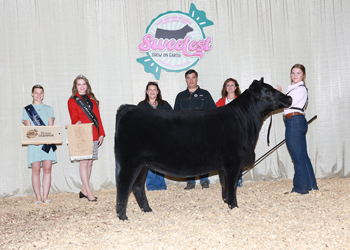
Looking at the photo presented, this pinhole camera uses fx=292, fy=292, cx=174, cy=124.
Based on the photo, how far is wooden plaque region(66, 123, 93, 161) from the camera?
150 inches

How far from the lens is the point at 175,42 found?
5633 millimetres

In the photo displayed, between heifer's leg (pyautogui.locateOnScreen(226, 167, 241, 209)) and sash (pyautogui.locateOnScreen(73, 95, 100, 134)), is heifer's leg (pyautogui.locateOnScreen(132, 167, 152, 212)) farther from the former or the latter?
sash (pyautogui.locateOnScreen(73, 95, 100, 134))

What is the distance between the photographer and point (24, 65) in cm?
518

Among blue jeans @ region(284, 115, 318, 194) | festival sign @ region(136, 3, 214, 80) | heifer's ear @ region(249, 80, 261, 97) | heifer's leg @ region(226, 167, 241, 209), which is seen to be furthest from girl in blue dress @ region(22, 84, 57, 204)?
blue jeans @ region(284, 115, 318, 194)

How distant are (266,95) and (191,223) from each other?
1.70 metres

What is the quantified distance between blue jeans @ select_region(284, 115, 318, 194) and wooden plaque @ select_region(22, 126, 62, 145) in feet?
10.7

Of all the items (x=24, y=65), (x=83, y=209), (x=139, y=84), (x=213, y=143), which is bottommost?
(x=83, y=209)

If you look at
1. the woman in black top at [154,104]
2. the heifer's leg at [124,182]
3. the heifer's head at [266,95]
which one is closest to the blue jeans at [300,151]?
the heifer's head at [266,95]

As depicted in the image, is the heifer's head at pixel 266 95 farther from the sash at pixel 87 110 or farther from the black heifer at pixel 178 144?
the sash at pixel 87 110

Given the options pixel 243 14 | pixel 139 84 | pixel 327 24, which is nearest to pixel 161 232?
pixel 139 84

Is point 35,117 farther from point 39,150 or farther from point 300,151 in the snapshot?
point 300,151

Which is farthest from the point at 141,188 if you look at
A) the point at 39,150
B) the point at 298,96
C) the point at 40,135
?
the point at 298,96

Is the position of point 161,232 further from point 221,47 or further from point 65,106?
point 221,47

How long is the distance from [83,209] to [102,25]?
3.33m
